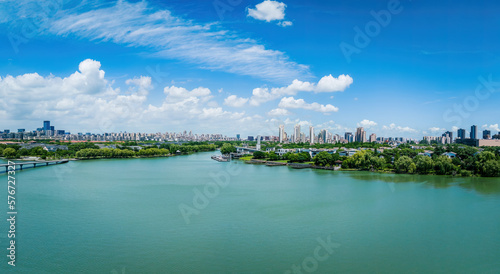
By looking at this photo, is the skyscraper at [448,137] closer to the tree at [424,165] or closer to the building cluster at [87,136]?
the tree at [424,165]

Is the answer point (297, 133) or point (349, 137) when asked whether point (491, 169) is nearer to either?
point (297, 133)

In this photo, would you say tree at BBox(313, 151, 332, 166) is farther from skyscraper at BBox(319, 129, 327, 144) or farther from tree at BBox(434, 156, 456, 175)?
skyscraper at BBox(319, 129, 327, 144)

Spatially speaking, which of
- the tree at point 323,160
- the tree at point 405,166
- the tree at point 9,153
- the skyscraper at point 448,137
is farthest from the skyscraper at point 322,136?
the tree at point 9,153

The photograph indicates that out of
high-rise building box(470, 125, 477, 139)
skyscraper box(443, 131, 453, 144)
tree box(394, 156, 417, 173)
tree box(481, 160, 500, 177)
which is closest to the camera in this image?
tree box(481, 160, 500, 177)

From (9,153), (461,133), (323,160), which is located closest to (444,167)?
(323,160)

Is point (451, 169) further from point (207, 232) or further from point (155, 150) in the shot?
point (155, 150)

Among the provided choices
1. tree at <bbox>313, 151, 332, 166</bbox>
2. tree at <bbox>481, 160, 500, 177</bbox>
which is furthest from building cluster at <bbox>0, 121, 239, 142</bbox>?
tree at <bbox>481, 160, 500, 177</bbox>

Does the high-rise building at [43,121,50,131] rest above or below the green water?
above

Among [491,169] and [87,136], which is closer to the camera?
[491,169]

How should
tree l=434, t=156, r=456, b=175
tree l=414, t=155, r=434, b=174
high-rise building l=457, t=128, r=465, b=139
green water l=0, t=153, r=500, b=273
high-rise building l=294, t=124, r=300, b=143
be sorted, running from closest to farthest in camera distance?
green water l=0, t=153, r=500, b=273, tree l=434, t=156, r=456, b=175, tree l=414, t=155, r=434, b=174, high-rise building l=457, t=128, r=465, b=139, high-rise building l=294, t=124, r=300, b=143
